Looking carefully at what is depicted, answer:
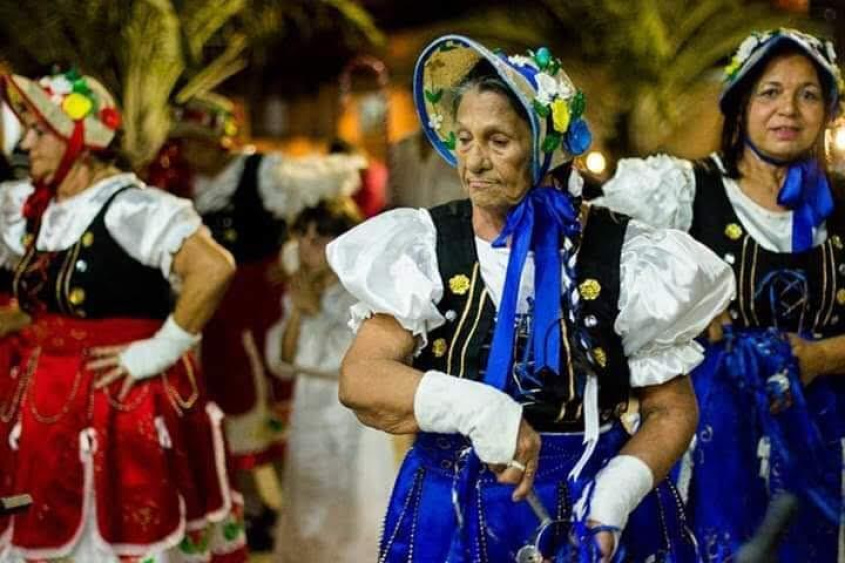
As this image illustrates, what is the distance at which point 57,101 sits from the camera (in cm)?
458

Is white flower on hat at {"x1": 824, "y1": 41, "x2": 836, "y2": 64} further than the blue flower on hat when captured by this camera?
Yes

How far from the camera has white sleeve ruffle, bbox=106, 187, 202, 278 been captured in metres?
4.46

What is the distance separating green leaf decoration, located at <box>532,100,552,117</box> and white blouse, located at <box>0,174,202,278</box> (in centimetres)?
185

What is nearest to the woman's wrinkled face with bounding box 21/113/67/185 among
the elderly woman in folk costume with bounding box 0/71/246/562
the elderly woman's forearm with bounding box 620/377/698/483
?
the elderly woman in folk costume with bounding box 0/71/246/562

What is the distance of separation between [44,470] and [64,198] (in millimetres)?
837

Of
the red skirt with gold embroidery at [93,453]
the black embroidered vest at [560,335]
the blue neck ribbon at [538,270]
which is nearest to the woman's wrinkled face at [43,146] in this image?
the red skirt with gold embroidery at [93,453]

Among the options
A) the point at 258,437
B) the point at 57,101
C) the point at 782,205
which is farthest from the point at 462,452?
the point at 258,437

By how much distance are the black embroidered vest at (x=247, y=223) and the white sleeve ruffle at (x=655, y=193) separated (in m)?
3.31

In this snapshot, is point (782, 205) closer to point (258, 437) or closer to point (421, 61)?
point (421, 61)

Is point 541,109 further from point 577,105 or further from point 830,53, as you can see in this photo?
point 830,53

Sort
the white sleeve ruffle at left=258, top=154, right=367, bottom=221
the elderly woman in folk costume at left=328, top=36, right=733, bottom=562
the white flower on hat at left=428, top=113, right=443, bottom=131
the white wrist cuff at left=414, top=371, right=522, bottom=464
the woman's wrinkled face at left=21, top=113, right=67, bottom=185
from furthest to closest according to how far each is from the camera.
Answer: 1. the white sleeve ruffle at left=258, top=154, right=367, bottom=221
2. the woman's wrinkled face at left=21, top=113, right=67, bottom=185
3. the white flower on hat at left=428, top=113, right=443, bottom=131
4. the elderly woman in folk costume at left=328, top=36, right=733, bottom=562
5. the white wrist cuff at left=414, top=371, right=522, bottom=464

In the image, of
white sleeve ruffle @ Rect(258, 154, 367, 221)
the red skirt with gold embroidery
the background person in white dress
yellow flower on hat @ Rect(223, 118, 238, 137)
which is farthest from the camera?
yellow flower on hat @ Rect(223, 118, 238, 137)

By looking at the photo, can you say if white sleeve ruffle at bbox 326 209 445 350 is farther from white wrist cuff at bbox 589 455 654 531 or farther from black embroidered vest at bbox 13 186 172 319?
black embroidered vest at bbox 13 186 172 319

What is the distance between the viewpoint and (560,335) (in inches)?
115
